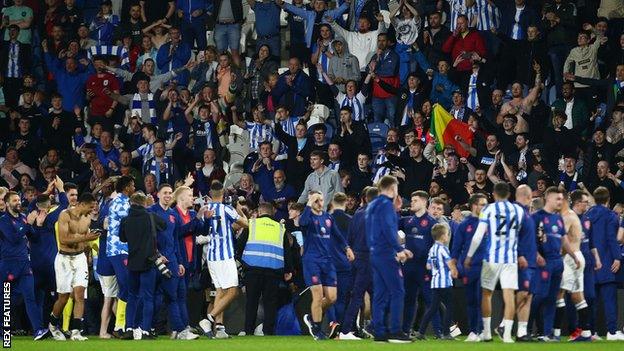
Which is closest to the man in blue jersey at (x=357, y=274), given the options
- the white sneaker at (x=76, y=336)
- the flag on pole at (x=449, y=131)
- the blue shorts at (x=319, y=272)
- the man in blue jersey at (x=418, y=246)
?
the blue shorts at (x=319, y=272)

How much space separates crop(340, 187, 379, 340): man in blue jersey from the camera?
21016mm

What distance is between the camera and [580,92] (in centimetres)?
2825

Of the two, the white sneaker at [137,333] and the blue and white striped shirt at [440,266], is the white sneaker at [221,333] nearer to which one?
the white sneaker at [137,333]

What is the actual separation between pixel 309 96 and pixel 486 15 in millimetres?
3820

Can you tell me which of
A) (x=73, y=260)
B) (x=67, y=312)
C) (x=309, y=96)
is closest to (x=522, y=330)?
(x=73, y=260)

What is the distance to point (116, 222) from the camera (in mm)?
21328

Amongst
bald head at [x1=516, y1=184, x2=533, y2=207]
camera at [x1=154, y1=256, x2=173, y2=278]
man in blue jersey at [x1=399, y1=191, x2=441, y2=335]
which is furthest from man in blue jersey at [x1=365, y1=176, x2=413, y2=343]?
camera at [x1=154, y1=256, x2=173, y2=278]

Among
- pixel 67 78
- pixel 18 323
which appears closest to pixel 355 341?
pixel 18 323

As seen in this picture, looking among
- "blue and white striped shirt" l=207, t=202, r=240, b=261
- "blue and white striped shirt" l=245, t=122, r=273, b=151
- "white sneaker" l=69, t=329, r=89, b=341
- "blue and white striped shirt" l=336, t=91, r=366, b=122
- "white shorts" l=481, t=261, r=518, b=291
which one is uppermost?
"blue and white striped shirt" l=336, t=91, r=366, b=122

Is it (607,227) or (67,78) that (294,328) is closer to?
(607,227)

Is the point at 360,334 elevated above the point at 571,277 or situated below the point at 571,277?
below

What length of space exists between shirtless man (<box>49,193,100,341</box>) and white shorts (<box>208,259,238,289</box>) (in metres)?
1.85

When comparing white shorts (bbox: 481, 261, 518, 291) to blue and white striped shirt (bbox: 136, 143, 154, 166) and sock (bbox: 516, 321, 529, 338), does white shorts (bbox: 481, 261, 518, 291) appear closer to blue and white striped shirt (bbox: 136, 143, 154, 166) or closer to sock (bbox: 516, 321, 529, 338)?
sock (bbox: 516, 321, 529, 338)

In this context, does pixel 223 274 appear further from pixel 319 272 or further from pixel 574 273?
pixel 574 273
